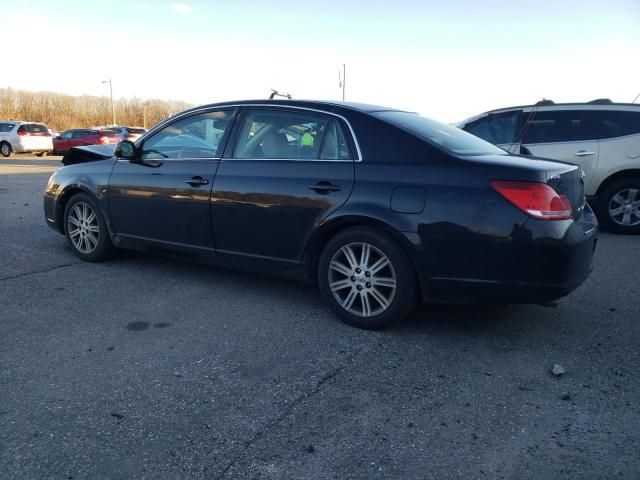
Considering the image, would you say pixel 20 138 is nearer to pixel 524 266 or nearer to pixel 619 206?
pixel 619 206

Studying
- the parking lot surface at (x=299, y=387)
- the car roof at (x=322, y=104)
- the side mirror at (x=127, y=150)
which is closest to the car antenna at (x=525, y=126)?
the parking lot surface at (x=299, y=387)

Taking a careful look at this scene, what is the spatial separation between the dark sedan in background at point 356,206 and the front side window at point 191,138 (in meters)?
0.01

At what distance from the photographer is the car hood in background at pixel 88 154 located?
18.6ft

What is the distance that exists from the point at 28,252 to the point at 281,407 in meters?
4.35

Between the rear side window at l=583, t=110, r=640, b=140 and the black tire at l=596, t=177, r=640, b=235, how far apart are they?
2.21ft

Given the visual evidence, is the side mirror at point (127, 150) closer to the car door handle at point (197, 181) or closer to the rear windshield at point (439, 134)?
the car door handle at point (197, 181)

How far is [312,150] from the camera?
4.00m

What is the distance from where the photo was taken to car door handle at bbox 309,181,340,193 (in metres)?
3.76

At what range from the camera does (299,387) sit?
294 cm

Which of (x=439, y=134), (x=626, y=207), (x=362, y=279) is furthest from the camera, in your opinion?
(x=626, y=207)

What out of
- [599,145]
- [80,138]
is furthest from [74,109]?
[599,145]

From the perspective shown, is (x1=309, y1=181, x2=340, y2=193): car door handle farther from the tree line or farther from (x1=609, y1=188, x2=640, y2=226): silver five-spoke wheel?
the tree line

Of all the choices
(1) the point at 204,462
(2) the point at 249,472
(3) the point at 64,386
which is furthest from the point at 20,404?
(2) the point at 249,472

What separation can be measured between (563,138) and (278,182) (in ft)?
17.7
